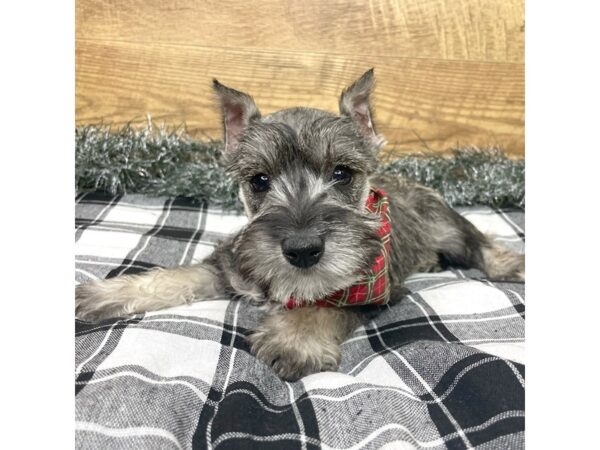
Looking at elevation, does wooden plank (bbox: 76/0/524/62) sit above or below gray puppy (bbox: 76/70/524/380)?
above

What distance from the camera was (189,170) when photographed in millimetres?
3248

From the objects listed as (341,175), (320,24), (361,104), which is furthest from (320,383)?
(320,24)

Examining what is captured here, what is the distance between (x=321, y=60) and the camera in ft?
11.4

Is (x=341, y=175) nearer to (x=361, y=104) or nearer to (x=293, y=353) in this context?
(x=361, y=104)

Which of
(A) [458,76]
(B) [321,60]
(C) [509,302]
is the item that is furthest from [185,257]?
(A) [458,76]

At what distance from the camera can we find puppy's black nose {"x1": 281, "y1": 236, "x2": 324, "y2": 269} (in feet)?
4.87

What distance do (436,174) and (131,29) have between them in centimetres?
226

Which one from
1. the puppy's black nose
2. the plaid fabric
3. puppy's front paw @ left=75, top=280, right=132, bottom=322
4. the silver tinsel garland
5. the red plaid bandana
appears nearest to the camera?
the plaid fabric

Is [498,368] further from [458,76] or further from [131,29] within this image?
[131,29]

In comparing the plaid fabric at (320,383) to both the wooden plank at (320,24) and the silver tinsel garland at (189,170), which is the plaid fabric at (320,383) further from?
the wooden plank at (320,24)

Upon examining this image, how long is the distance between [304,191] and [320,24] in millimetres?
2061

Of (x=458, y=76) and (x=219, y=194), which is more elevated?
(x=458, y=76)

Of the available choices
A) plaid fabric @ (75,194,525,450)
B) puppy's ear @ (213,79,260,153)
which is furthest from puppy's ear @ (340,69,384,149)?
plaid fabric @ (75,194,525,450)

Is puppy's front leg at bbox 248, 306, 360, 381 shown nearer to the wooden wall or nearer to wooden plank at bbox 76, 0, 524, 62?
the wooden wall
